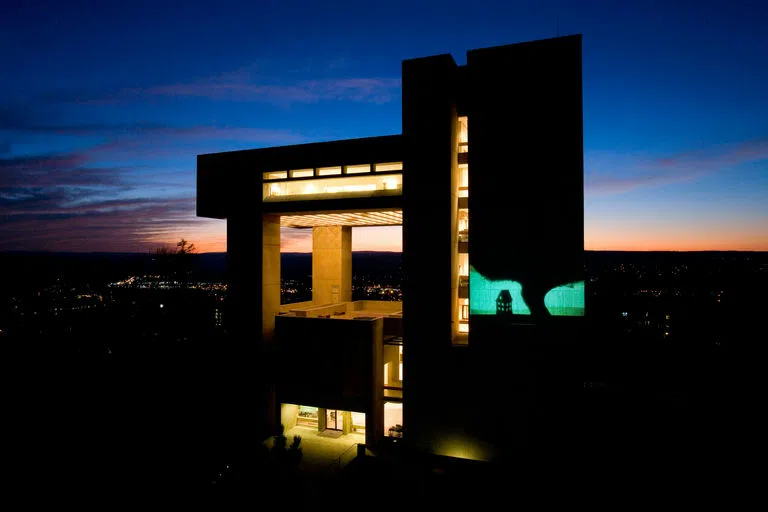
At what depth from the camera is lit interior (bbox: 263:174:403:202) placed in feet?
56.6

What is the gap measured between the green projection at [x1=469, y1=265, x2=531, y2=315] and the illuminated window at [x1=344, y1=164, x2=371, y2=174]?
18.9ft

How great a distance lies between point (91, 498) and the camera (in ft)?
49.6

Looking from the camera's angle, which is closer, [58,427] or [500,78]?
[500,78]

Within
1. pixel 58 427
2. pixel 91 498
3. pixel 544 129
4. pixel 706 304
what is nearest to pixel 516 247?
pixel 544 129

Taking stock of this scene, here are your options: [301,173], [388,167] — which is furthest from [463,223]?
[301,173]

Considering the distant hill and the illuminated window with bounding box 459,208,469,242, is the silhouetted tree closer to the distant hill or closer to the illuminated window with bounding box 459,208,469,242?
the distant hill

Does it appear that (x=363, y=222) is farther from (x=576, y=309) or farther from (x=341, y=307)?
(x=576, y=309)

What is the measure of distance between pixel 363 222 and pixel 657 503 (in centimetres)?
1647

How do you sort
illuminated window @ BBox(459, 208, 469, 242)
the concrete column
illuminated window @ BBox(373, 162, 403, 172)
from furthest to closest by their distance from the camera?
the concrete column < illuminated window @ BBox(373, 162, 403, 172) < illuminated window @ BBox(459, 208, 469, 242)

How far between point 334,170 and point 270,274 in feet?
17.6

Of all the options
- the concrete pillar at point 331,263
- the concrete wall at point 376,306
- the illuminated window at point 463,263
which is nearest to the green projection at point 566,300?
the illuminated window at point 463,263

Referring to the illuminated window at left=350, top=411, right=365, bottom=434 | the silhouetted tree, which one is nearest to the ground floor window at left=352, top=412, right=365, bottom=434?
the illuminated window at left=350, top=411, right=365, bottom=434

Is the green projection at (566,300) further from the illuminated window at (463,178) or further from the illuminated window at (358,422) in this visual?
the illuminated window at (358,422)

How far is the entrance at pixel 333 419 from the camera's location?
19.4 meters
